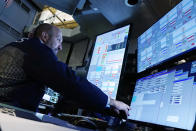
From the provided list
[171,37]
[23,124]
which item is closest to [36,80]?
[23,124]

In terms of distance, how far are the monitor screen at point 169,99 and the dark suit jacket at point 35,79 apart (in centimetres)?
24

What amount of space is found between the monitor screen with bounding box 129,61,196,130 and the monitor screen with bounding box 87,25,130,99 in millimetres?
286

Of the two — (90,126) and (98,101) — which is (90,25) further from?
(90,126)

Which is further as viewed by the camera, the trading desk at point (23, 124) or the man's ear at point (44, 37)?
the man's ear at point (44, 37)

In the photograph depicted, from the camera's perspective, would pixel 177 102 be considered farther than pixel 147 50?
No

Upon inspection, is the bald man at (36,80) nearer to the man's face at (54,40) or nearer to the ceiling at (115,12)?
the man's face at (54,40)

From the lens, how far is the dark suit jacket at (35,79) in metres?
0.84

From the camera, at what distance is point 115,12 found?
1.62 meters

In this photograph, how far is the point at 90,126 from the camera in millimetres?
710

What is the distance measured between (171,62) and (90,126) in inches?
20.8

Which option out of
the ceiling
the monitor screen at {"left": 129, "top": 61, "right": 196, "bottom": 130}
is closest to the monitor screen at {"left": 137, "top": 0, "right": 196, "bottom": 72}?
the monitor screen at {"left": 129, "top": 61, "right": 196, "bottom": 130}

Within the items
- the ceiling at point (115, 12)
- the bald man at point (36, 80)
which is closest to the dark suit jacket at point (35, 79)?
the bald man at point (36, 80)

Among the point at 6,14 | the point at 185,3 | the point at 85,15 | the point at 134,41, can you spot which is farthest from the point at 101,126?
the point at 6,14

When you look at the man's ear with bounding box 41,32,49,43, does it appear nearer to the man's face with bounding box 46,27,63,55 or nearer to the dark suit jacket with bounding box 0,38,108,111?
the man's face with bounding box 46,27,63,55
